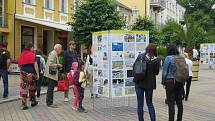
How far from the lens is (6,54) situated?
13.6 meters

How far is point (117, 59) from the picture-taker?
36.6 ft

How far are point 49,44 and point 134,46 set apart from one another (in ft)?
74.9

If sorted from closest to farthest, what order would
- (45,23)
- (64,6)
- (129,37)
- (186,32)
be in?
(129,37) < (45,23) < (64,6) < (186,32)

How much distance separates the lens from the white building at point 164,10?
65.2m

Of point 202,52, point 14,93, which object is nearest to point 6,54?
point 14,93

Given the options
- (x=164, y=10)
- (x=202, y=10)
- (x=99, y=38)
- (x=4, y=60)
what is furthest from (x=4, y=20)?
(x=202, y=10)

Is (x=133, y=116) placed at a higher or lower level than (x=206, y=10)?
lower

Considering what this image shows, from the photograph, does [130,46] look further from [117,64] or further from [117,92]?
[117,92]

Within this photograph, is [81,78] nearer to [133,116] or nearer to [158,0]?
[133,116]

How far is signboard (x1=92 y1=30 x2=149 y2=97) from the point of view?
11.0 meters

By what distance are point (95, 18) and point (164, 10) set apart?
163 feet

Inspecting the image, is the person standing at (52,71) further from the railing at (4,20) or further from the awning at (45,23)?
the awning at (45,23)

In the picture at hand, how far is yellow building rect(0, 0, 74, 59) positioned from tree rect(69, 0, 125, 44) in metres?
2.94

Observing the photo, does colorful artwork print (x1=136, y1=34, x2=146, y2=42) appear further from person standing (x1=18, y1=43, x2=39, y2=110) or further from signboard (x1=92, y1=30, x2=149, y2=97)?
person standing (x1=18, y1=43, x2=39, y2=110)
